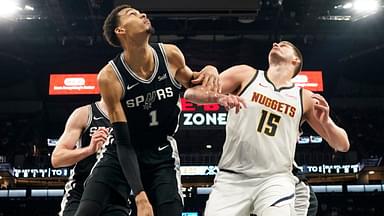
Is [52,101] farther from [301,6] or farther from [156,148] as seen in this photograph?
[156,148]

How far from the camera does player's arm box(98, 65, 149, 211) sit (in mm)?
3324

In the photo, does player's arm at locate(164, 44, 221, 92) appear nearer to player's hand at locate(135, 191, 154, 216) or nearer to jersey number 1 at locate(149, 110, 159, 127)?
jersey number 1 at locate(149, 110, 159, 127)

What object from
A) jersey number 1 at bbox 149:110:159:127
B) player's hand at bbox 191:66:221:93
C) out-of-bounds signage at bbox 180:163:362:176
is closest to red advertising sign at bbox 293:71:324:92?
out-of-bounds signage at bbox 180:163:362:176

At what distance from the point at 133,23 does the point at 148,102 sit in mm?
536

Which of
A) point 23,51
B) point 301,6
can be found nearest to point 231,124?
point 301,6

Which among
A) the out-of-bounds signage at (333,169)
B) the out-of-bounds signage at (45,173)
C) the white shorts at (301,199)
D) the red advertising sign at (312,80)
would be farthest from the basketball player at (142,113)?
the out-of-bounds signage at (45,173)

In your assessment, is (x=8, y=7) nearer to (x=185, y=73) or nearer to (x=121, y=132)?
(x=185, y=73)

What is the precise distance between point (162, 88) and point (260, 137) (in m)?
0.99

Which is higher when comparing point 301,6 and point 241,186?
point 301,6

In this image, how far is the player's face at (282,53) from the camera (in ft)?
15.8

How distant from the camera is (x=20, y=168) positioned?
19.0m

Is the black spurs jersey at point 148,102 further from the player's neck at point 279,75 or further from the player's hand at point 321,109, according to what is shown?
the player's hand at point 321,109

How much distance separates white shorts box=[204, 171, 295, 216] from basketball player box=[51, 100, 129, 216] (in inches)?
37.8

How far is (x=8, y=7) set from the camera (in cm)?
1300
